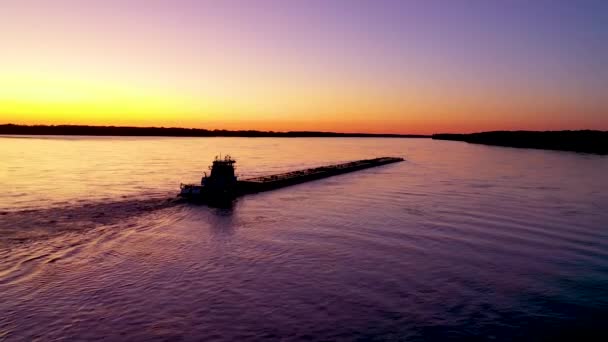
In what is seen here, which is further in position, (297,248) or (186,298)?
(297,248)

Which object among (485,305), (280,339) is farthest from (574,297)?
(280,339)

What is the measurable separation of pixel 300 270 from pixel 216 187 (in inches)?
1211

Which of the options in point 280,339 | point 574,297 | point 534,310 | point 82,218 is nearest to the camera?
point 280,339

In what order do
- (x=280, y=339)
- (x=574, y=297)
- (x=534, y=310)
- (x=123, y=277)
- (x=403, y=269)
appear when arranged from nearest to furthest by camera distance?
(x=280, y=339), (x=534, y=310), (x=574, y=297), (x=123, y=277), (x=403, y=269)

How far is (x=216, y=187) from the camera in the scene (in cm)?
5419

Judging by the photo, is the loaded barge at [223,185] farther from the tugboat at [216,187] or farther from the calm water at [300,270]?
the calm water at [300,270]

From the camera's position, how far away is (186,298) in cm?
2106

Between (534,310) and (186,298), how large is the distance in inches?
664

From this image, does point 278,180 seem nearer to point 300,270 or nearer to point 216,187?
point 216,187

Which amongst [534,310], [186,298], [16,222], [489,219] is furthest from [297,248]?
[16,222]

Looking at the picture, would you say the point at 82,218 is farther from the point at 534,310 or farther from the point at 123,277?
the point at 534,310

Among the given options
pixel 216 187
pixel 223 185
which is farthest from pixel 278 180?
pixel 216 187

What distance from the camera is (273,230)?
36.8 m

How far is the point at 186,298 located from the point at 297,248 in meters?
11.1
